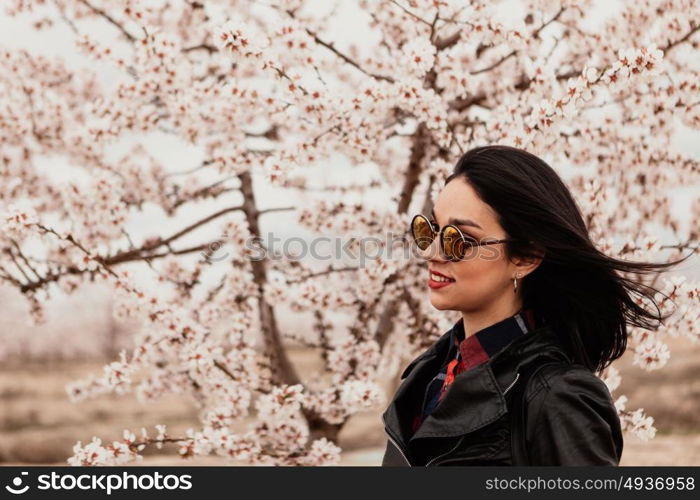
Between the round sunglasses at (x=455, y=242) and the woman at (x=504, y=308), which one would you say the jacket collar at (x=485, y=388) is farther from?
the round sunglasses at (x=455, y=242)

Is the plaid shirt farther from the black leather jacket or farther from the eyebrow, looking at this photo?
the eyebrow

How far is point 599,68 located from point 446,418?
14.4ft

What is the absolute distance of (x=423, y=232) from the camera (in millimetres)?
2555

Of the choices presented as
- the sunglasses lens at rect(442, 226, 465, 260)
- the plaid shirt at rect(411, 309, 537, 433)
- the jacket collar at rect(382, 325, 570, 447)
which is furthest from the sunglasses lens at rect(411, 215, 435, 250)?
the jacket collar at rect(382, 325, 570, 447)

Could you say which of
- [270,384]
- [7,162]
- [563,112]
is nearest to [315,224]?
[270,384]

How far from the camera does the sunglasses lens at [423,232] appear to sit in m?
2.52

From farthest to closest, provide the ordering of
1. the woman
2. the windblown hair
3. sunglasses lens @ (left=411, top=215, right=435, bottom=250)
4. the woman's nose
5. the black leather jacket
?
sunglasses lens @ (left=411, top=215, right=435, bottom=250) < the woman's nose < the windblown hair < the woman < the black leather jacket

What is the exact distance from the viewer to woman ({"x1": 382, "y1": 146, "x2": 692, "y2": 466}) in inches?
80.0

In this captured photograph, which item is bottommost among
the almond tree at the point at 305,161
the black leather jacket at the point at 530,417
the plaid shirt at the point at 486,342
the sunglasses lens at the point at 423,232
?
the black leather jacket at the point at 530,417

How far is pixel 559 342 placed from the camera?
2.24 meters

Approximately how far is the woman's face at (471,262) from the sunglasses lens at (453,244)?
0.02 m

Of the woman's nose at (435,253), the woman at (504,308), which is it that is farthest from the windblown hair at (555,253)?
the woman's nose at (435,253)
